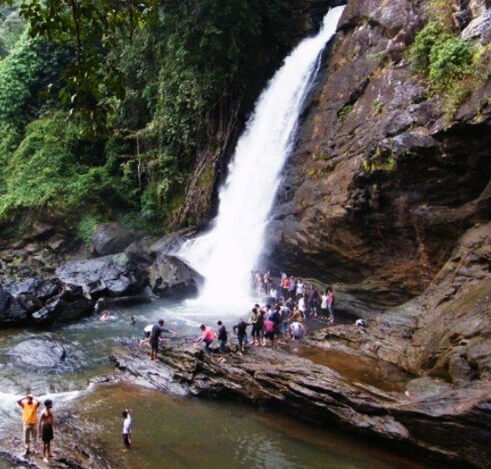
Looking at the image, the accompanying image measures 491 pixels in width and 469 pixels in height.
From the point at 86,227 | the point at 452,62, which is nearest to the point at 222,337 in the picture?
the point at 452,62

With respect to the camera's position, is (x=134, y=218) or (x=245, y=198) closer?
(x=245, y=198)

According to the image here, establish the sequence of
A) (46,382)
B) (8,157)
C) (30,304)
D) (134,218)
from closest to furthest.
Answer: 1. (46,382)
2. (30,304)
3. (134,218)
4. (8,157)

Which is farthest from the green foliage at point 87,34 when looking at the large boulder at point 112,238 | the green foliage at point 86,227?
the green foliage at point 86,227

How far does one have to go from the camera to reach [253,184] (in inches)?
942

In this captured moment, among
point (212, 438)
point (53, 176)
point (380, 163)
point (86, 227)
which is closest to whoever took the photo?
point (212, 438)

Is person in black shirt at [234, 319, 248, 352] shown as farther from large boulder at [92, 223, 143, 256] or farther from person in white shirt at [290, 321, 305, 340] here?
large boulder at [92, 223, 143, 256]

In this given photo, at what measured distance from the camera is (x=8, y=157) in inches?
1251

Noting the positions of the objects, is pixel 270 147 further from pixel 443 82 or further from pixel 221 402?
pixel 221 402

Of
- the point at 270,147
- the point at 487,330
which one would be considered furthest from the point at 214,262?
the point at 487,330

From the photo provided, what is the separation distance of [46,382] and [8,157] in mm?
22128

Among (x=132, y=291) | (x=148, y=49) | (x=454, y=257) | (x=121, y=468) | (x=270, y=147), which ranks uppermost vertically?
(x=148, y=49)

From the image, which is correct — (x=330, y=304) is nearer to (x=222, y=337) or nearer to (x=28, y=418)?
(x=222, y=337)

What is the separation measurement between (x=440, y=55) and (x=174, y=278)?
12.4 metres

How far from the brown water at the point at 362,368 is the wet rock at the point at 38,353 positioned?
6.62 metres
